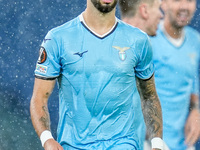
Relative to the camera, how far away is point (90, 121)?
20.5ft

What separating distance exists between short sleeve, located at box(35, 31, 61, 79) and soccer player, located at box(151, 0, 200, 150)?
78.9 inches

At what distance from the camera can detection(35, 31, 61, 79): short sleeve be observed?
623 cm

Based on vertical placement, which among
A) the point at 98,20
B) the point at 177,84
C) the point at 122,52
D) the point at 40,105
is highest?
the point at 98,20

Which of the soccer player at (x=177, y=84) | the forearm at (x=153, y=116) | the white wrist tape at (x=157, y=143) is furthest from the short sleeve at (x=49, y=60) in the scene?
the soccer player at (x=177, y=84)

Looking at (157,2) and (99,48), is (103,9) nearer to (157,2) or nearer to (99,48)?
(99,48)

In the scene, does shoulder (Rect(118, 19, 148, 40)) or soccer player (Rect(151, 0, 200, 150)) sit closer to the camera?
shoulder (Rect(118, 19, 148, 40))

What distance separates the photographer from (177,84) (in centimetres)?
813

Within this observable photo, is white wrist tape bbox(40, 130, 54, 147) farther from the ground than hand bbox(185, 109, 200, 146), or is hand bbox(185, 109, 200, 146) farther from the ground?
white wrist tape bbox(40, 130, 54, 147)

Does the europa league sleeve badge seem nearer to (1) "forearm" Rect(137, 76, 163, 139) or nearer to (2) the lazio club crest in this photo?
(2) the lazio club crest

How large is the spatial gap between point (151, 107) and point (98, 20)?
0.85 metres

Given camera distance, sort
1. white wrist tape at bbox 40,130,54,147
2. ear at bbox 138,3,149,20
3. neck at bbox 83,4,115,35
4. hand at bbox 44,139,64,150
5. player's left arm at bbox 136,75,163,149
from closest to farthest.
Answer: hand at bbox 44,139,64,150 → white wrist tape at bbox 40,130,54,147 → neck at bbox 83,4,115,35 → player's left arm at bbox 136,75,163,149 → ear at bbox 138,3,149,20

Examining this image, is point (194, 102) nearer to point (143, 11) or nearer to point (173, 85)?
point (173, 85)

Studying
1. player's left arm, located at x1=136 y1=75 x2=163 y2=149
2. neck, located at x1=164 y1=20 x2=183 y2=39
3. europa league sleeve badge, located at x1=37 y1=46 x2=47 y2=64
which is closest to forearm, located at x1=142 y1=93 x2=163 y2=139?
player's left arm, located at x1=136 y1=75 x2=163 y2=149

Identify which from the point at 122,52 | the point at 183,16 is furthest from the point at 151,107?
the point at 183,16
